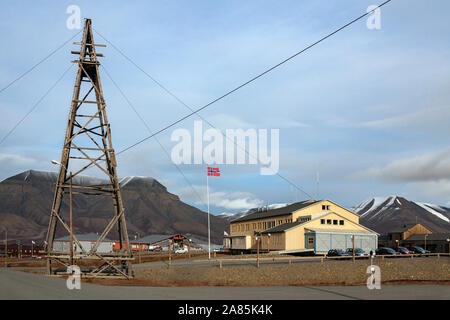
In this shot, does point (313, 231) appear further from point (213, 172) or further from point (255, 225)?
point (255, 225)

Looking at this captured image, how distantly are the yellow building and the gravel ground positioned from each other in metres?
22.5

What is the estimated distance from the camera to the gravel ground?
45344mm

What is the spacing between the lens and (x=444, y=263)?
50594 mm

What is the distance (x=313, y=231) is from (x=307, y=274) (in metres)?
31.7

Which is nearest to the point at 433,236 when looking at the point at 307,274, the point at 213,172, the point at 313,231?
the point at 313,231

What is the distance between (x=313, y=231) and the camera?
259 feet

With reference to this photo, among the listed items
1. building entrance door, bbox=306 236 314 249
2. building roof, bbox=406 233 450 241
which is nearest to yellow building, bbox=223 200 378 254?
building entrance door, bbox=306 236 314 249

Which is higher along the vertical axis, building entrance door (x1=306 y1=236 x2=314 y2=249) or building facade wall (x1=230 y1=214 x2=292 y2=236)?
building facade wall (x1=230 y1=214 x2=292 y2=236)

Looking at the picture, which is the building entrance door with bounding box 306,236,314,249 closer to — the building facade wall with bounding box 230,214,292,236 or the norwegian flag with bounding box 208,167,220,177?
the building facade wall with bounding box 230,214,292,236

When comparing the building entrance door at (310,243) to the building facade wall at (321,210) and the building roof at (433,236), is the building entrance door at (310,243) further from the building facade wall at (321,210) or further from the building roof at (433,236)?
the building roof at (433,236)
